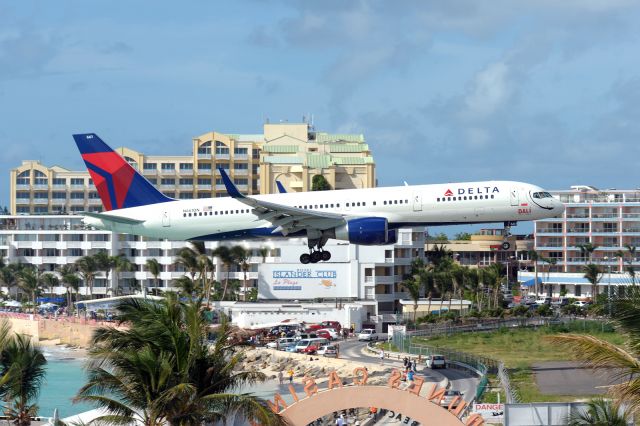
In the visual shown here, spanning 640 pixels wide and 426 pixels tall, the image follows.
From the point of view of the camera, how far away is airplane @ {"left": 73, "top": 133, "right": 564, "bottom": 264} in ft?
212

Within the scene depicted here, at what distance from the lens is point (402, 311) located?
13362 centimetres

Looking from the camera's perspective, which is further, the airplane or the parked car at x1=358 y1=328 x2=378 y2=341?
the parked car at x1=358 y1=328 x2=378 y2=341

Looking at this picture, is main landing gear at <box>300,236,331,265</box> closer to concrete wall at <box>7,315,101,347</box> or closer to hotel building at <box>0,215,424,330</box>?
hotel building at <box>0,215,424,330</box>

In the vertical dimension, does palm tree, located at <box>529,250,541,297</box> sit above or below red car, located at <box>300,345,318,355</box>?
above

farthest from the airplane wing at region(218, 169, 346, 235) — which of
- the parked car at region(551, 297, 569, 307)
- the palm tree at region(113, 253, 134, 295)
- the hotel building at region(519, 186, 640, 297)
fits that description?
the hotel building at region(519, 186, 640, 297)

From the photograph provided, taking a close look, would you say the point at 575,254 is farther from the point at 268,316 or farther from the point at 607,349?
the point at 607,349

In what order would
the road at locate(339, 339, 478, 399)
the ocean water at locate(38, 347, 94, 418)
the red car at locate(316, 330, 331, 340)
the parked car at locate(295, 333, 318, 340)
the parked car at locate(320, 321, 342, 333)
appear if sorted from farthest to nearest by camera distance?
the parked car at locate(320, 321, 342, 333), the red car at locate(316, 330, 331, 340), the parked car at locate(295, 333, 318, 340), the ocean water at locate(38, 347, 94, 418), the road at locate(339, 339, 478, 399)

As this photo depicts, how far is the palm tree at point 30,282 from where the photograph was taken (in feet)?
523

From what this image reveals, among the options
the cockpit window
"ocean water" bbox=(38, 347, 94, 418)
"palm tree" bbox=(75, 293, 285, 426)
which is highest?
the cockpit window

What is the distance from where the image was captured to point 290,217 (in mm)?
66188

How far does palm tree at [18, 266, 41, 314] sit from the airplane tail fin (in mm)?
83137

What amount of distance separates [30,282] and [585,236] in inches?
3560

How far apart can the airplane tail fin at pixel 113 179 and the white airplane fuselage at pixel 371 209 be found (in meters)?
1.62

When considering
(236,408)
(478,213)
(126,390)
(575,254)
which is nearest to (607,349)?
(236,408)
